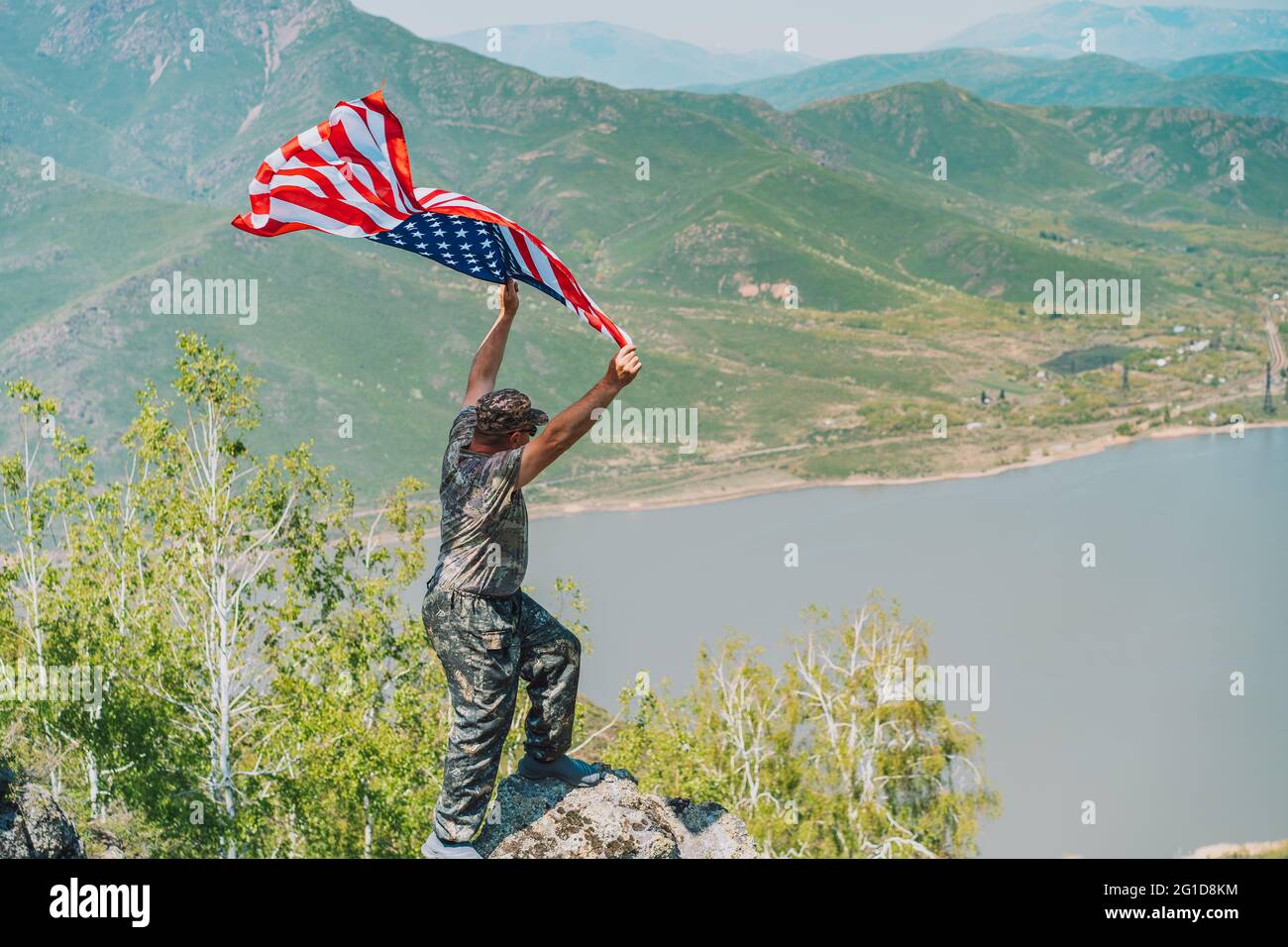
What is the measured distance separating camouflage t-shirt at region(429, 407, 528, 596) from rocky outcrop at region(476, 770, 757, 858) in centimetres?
169

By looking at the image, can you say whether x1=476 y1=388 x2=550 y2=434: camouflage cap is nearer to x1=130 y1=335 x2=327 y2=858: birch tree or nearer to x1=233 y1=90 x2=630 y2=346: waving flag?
x1=233 y1=90 x2=630 y2=346: waving flag

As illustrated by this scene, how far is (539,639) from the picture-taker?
8031 mm

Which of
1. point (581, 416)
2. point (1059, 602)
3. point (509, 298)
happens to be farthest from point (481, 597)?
point (1059, 602)

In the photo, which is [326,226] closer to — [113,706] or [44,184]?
[113,706]

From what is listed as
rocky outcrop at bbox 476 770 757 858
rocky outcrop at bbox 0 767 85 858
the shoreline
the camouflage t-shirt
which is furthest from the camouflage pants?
the shoreline

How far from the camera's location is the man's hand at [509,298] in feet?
27.8

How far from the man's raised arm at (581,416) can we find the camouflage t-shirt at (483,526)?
249mm

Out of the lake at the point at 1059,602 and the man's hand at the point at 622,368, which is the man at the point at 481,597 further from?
the lake at the point at 1059,602

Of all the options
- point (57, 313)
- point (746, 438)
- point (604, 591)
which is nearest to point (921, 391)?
point (746, 438)

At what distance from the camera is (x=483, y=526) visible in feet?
24.6

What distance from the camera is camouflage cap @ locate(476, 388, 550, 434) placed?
7648 mm

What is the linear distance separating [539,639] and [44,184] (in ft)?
702

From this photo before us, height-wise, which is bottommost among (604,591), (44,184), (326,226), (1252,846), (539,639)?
(1252,846)

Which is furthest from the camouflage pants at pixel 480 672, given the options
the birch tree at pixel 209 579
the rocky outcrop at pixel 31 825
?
the birch tree at pixel 209 579
